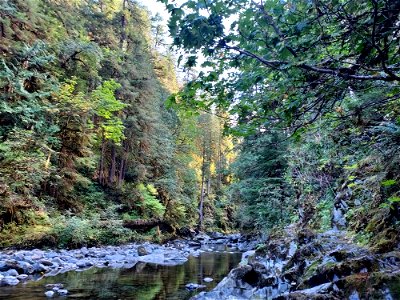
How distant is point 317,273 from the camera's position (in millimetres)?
3590

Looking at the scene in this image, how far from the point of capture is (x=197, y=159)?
31734 mm

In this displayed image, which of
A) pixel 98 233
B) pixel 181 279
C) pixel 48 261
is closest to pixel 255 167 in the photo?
pixel 98 233

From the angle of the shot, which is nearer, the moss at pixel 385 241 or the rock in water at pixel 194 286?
the moss at pixel 385 241

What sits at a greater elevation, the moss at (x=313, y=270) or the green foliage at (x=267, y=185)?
the green foliage at (x=267, y=185)

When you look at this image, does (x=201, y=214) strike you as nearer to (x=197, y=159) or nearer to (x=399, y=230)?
(x=197, y=159)

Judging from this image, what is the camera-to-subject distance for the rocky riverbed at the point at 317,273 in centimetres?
258

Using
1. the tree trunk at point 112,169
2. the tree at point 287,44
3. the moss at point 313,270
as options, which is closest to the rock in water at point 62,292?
the moss at point 313,270

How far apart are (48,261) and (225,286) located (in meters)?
4.69

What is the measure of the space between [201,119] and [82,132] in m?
15.8

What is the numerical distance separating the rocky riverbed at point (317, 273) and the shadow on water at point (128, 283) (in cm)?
110

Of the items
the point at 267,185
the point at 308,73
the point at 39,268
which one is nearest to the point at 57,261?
the point at 39,268

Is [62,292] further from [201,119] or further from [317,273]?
[201,119]

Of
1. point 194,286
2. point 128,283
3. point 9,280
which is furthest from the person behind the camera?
point 128,283

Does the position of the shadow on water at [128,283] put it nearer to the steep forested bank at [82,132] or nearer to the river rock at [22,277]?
the river rock at [22,277]
